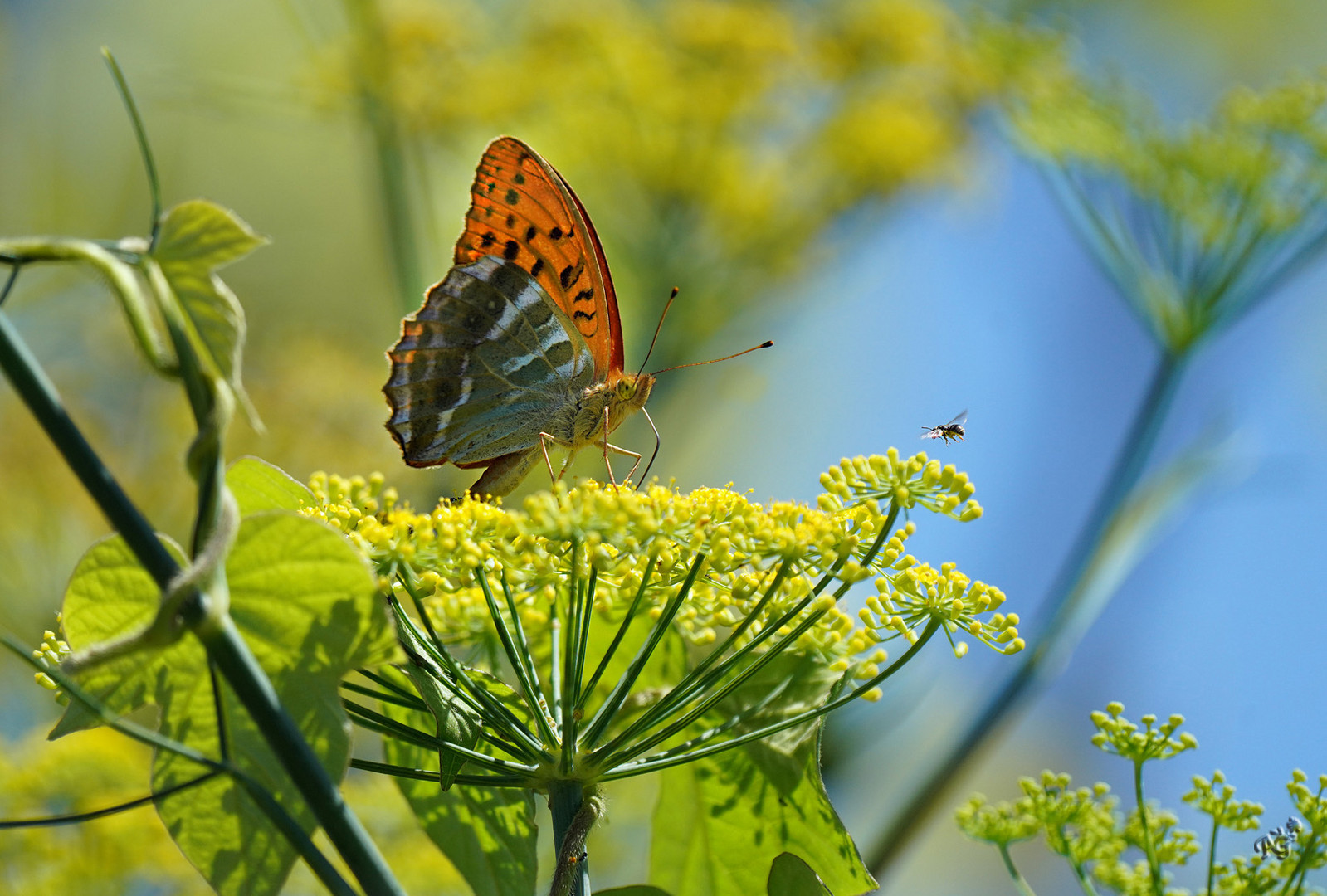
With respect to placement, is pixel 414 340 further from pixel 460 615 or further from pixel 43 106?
pixel 43 106

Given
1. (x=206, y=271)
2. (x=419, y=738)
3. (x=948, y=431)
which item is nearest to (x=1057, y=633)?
(x=948, y=431)

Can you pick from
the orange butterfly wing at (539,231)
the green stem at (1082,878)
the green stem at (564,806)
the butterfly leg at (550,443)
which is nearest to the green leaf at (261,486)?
the green stem at (564,806)

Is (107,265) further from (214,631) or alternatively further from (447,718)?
(447,718)

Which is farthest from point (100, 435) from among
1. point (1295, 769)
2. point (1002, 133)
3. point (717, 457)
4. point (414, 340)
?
point (1295, 769)

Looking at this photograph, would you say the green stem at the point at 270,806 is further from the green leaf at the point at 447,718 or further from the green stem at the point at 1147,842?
the green stem at the point at 1147,842

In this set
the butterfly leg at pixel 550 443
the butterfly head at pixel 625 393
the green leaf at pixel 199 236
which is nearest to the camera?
the green leaf at pixel 199 236
